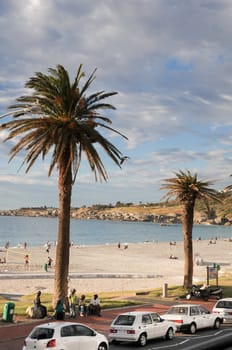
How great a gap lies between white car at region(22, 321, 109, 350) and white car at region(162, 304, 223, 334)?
6.48 metres

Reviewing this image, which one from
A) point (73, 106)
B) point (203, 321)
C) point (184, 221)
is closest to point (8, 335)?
point (203, 321)

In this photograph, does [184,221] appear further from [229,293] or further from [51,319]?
[51,319]

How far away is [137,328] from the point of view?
19.8 meters

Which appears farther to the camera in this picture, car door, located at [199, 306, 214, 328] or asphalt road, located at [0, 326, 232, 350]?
car door, located at [199, 306, 214, 328]

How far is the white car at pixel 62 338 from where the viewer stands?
622 inches

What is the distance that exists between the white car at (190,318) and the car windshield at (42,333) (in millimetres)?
8356

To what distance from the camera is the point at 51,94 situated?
84.8ft

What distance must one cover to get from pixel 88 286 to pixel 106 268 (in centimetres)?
2147

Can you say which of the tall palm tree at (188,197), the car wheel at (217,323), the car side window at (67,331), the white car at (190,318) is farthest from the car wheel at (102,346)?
the tall palm tree at (188,197)

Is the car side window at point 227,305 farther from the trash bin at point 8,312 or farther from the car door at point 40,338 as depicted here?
the car door at point 40,338

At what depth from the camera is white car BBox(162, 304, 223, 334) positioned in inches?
902

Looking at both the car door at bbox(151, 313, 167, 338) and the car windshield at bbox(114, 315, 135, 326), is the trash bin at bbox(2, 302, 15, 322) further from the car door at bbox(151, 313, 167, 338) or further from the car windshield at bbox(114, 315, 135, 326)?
the car door at bbox(151, 313, 167, 338)

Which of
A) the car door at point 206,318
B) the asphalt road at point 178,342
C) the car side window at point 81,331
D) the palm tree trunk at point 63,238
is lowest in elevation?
the asphalt road at point 178,342

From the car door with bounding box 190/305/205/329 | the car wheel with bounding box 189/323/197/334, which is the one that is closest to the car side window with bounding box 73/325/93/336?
the car wheel with bounding box 189/323/197/334
